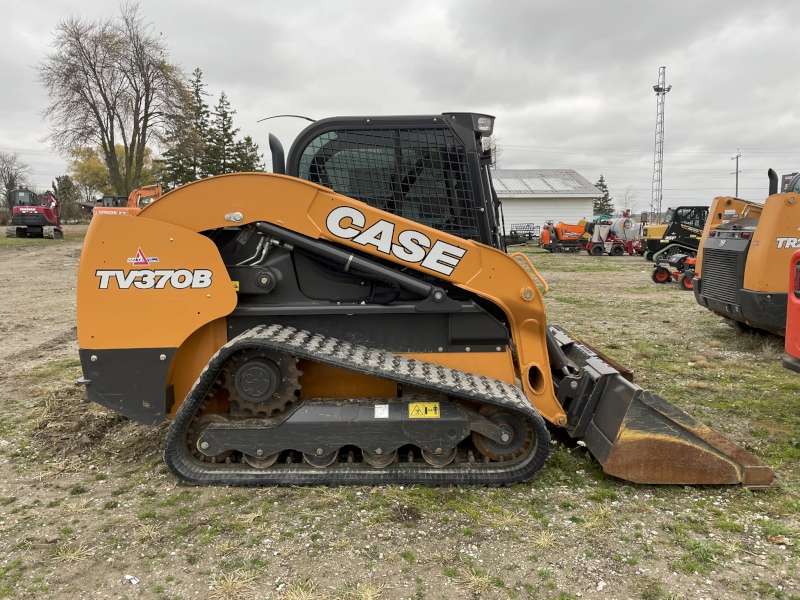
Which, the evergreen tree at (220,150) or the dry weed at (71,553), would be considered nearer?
the dry weed at (71,553)

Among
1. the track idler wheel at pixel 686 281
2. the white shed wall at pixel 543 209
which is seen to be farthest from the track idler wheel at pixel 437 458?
the white shed wall at pixel 543 209

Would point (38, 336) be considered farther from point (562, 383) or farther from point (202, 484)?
point (562, 383)

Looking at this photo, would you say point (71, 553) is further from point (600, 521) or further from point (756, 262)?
point (756, 262)

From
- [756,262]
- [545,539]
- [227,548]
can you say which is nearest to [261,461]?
[227,548]

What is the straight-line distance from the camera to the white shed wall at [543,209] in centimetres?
3978

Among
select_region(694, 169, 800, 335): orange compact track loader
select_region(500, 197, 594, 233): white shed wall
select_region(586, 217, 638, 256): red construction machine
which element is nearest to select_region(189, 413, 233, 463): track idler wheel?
select_region(694, 169, 800, 335): orange compact track loader

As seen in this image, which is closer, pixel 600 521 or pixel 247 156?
pixel 600 521

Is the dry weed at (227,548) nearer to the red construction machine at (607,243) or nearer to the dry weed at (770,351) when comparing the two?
the dry weed at (770,351)

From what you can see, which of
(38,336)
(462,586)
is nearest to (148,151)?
(38,336)

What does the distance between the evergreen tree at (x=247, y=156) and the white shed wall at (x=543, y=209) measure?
20.2 meters

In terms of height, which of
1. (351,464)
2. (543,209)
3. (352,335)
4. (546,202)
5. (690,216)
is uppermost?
(546,202)

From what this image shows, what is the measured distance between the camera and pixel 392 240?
351cm

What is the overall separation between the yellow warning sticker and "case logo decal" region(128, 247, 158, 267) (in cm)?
189

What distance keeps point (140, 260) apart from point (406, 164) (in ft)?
6.14
